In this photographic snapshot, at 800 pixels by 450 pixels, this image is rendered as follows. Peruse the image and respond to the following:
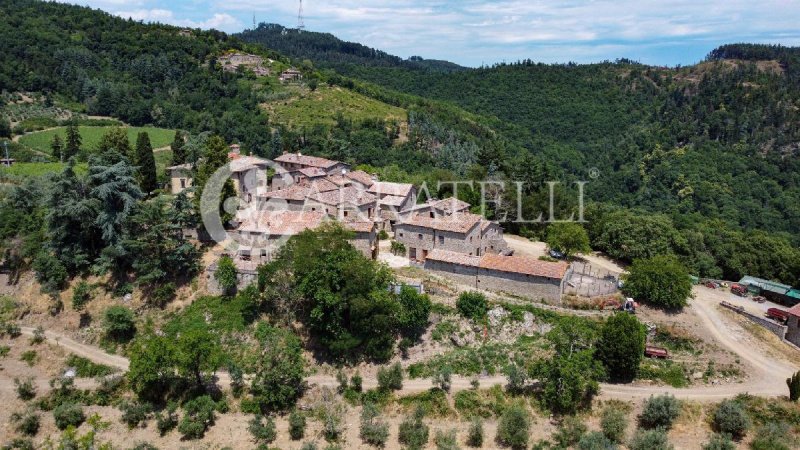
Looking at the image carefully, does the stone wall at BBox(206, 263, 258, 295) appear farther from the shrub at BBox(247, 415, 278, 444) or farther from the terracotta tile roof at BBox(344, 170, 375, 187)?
the terracotta tile roof at BBox(344, 170, 375, 187)

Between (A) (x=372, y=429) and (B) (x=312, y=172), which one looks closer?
(A) (x=372, y=429)

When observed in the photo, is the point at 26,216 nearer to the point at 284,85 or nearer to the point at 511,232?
the point at 511,232

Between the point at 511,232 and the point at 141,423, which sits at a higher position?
the point at 511,232

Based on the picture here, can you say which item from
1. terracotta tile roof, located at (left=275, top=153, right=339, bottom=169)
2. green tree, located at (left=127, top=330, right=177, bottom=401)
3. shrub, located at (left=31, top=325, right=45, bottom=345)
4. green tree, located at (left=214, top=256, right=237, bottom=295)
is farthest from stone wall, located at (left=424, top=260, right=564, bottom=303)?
shrub, located at (left=31, top=325, right=45, bottom=345)

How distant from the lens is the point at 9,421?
39781 mm

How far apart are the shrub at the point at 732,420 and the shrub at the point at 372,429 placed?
23358mm

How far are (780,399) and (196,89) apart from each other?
137946 millimetres

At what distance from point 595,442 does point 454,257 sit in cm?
2141

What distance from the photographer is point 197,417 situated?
38469 mm

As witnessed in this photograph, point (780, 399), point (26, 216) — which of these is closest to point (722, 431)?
point (780, 399)

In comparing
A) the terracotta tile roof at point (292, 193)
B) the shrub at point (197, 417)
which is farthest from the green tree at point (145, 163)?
the shrub at point (197, 417)

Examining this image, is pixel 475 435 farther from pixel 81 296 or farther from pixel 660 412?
pixel 81 296

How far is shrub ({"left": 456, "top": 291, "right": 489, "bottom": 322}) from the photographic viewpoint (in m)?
46.3

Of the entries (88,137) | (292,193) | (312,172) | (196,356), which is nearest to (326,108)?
(88,137)
